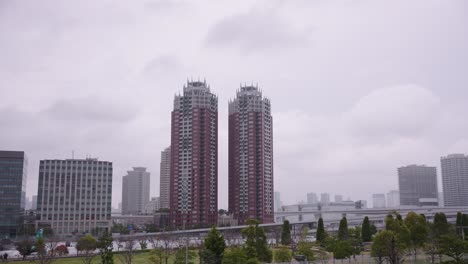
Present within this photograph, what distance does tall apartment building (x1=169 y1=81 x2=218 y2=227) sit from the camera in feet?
499

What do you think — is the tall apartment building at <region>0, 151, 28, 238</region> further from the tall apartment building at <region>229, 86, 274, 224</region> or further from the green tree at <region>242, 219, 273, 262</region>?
the green tree at <region>242, 219, 273, 262</region>

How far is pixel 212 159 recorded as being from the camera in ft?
518

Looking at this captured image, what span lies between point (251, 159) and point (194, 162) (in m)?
19.4

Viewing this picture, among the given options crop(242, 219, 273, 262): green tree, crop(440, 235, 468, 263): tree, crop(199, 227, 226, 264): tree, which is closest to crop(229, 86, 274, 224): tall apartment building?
crop(242, 219, 273, 262): green tree

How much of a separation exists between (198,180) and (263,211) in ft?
81.2

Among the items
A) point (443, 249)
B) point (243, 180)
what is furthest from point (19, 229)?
point (443, 249)

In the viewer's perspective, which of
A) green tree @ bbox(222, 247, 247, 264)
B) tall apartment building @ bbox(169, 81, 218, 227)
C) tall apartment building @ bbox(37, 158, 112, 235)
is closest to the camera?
green tree @ bbox(222, 247, 247, 264)

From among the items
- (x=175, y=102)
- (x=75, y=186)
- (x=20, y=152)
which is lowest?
(x=75, y=186)

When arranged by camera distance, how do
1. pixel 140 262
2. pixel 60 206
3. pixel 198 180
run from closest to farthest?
pixel 140 262 → pixel 198 180 → pixel 60 206

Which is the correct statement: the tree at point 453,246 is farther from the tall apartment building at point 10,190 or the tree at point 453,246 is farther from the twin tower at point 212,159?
the tall apartment building at point 10,190

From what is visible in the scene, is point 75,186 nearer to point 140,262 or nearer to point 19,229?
point 19,229

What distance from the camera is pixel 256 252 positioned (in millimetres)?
48938

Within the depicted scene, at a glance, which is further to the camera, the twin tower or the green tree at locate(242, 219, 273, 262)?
the twin tower

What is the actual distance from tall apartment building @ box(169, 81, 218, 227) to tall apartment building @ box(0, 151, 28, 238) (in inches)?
2113
